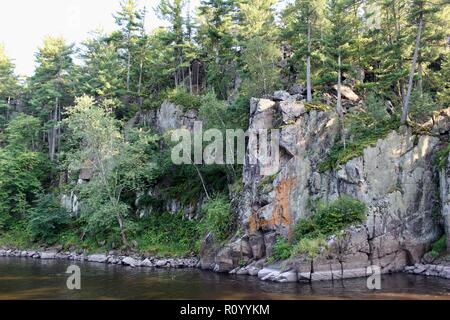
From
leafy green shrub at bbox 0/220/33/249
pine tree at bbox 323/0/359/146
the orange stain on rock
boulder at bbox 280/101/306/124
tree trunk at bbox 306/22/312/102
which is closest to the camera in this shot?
the orange stain on rock

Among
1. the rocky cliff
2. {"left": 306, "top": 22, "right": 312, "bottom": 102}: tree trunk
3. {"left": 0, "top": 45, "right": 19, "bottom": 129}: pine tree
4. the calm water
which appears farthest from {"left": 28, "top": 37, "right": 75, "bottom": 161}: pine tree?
the rocky cliff

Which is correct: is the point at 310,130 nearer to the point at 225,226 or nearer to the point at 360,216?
the point at 360,216

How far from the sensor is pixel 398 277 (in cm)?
2248

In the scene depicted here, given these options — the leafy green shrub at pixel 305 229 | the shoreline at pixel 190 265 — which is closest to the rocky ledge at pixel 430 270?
the shoreline at pixel 190 265

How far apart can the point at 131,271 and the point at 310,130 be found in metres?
16.1

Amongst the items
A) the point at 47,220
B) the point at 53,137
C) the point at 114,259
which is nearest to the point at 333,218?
the point at 114,259

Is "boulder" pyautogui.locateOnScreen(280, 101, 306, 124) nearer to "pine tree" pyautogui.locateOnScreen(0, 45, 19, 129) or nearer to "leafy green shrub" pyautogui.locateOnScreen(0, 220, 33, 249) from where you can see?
"leafy green shrub" pyautogui.locateOnScreen(0, 220, 33, 249)

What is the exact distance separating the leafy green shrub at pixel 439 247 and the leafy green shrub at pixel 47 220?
32.5 metres

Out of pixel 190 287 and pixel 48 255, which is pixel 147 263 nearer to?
pixel 190 287

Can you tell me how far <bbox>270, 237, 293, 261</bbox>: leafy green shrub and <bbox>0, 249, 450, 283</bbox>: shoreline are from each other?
0.97m

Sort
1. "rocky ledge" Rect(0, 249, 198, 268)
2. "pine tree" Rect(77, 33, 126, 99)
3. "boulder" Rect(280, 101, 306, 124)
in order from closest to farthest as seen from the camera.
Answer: "boulder" Rect(280, 101, 306, 124) → "rocky ledge" Rect(0, 249, 198, 268) → "pine tree" Rect(77, 33, 126, 99)

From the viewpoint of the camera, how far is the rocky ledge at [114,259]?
1178 inches

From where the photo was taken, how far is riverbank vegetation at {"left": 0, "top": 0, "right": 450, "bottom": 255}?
96.5ft
